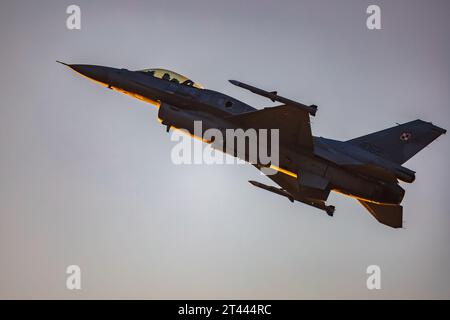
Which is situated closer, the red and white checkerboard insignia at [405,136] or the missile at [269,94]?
the missile at [269,94]

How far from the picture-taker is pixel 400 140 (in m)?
19.6

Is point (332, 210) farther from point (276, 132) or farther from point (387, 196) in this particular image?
point (276, 132)

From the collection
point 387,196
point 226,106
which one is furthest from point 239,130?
point 387,196

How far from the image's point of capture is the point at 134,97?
763 inches

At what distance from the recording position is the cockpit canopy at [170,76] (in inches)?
761

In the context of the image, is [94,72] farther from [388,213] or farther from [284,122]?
[388,213]

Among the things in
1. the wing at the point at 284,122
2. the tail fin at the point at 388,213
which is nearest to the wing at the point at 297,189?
the wing at the point at 284,122

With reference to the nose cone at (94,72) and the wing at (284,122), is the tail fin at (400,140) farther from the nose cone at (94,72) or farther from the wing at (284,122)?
the nose cone at (94,72)

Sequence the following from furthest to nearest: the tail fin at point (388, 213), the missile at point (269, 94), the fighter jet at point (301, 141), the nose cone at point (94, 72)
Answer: the nose cone at point (94, 72)
the tail fin at point (388, 213)
the fighter jet at point (301, 141)
the missile at point (269, 94)

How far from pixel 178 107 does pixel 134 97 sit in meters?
1.65

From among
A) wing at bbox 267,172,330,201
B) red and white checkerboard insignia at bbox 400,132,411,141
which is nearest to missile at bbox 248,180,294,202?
wing at bbox 267,172,330,201

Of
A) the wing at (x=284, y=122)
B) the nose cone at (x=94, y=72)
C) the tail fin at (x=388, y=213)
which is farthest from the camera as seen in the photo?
the nose cone at (x=94, y=72)

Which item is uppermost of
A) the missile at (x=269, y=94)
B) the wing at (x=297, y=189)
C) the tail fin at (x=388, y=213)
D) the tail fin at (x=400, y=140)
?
the missile at (x=269, y=94)

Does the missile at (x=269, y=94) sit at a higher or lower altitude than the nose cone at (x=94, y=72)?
lower
